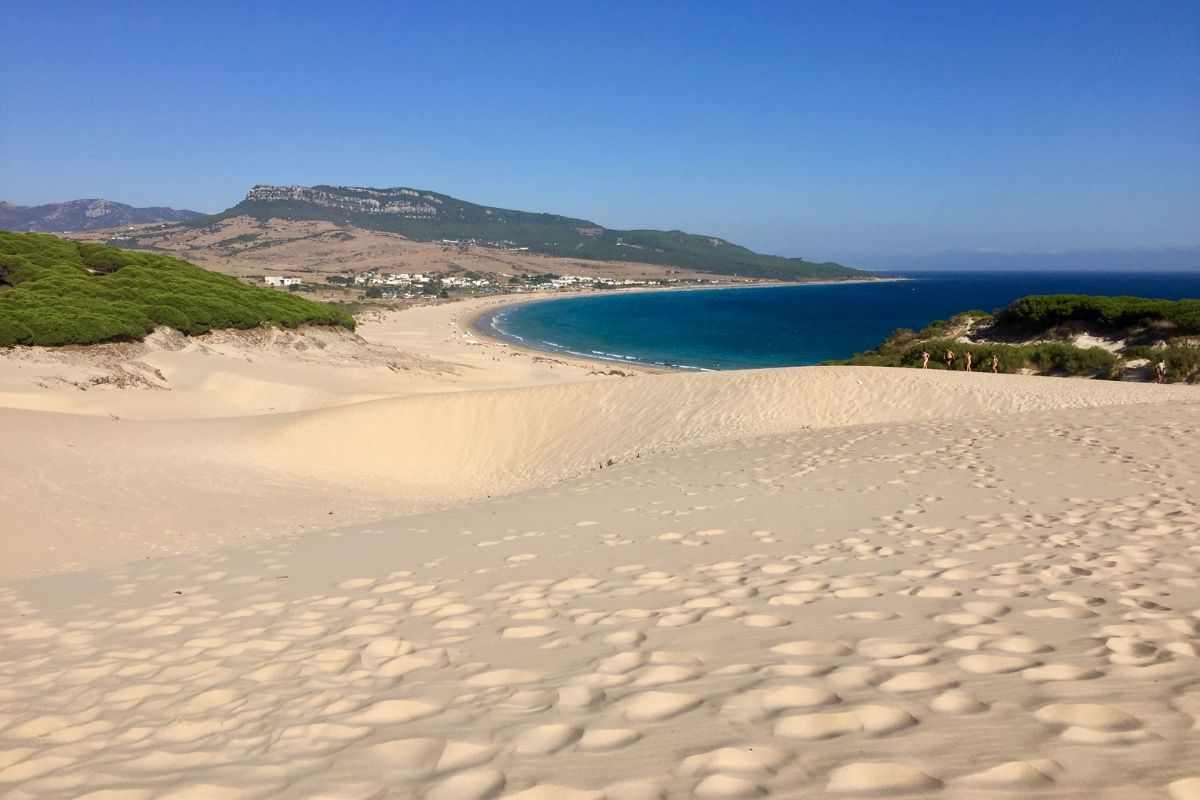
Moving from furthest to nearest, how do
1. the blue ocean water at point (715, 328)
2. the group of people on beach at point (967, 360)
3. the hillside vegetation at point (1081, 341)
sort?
1. the blue ocean water at point (715, 328)
2. the group of people on beach at point (967, 360)
3. the hillside vegetation at point (1081, 341)

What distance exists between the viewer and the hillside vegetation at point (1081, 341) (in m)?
24.2

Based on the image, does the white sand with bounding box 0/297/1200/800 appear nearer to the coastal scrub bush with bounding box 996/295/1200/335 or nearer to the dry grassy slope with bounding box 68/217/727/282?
the coastal scrub bush with bounding box 996/295/1200/335

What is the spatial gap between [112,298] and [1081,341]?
36.9 m

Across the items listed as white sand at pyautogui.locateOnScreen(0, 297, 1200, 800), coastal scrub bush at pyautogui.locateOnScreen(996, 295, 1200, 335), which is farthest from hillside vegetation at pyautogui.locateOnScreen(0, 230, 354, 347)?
coastal scrub bush at pyautogui.locateOnScreen(996, 295, 1200, 335)

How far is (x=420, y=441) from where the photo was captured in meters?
18.3

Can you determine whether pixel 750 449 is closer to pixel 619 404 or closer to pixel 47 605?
pixel 619 404

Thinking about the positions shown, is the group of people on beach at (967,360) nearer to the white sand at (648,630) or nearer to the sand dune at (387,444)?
the sand dune at (387,444)

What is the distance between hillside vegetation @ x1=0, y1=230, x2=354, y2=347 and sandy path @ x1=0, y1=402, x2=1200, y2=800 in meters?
21.3

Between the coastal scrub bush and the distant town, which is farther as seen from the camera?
the distant town

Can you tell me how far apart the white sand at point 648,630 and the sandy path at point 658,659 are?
0.02 m

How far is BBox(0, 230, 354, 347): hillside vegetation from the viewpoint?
24.3m

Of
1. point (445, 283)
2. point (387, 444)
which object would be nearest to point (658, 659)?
point (387, 444)

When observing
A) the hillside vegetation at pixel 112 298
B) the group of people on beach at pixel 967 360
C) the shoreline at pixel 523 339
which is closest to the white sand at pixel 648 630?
the group of people on beach at pixel 967 360

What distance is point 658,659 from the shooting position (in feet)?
11.8
